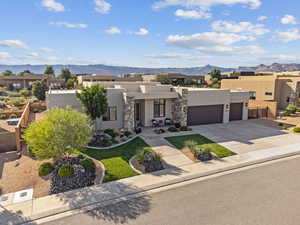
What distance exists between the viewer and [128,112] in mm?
18391

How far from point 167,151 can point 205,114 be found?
368 inches

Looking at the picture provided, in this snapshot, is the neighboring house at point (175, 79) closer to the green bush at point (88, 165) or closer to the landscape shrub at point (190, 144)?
the landscape shrub at point (190, 144)

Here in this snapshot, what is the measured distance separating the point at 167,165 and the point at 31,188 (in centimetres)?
725

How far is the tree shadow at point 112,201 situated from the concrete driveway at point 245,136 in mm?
8807

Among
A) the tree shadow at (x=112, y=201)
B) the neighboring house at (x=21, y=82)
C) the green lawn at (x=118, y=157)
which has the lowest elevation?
the tree shadow at (x=112, y=201)

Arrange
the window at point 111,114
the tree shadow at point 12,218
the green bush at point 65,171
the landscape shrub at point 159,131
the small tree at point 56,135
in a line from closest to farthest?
1. the tree shadow at point 12,218
2. the small tree at point 56,135
3. the green bush at point 65,171
4. the landscape shrub at point 159,131
5. the window at point 111,114

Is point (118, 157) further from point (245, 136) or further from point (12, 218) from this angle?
point (245, 136)

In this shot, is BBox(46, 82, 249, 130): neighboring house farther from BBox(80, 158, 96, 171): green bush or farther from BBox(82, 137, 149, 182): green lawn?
BBox(80, 158, 96, 171): green bush

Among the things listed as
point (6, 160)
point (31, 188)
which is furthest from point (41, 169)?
point (6, 160)

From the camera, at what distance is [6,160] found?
12.9 meters

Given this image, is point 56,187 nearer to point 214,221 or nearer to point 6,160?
point 6,160

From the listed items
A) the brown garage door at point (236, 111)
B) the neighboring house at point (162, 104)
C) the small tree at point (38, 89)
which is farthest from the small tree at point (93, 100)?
the small tree at point (38, 89)

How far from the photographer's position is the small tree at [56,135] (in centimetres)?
974

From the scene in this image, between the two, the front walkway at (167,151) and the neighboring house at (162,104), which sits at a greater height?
the neighboring house at (162,104)
